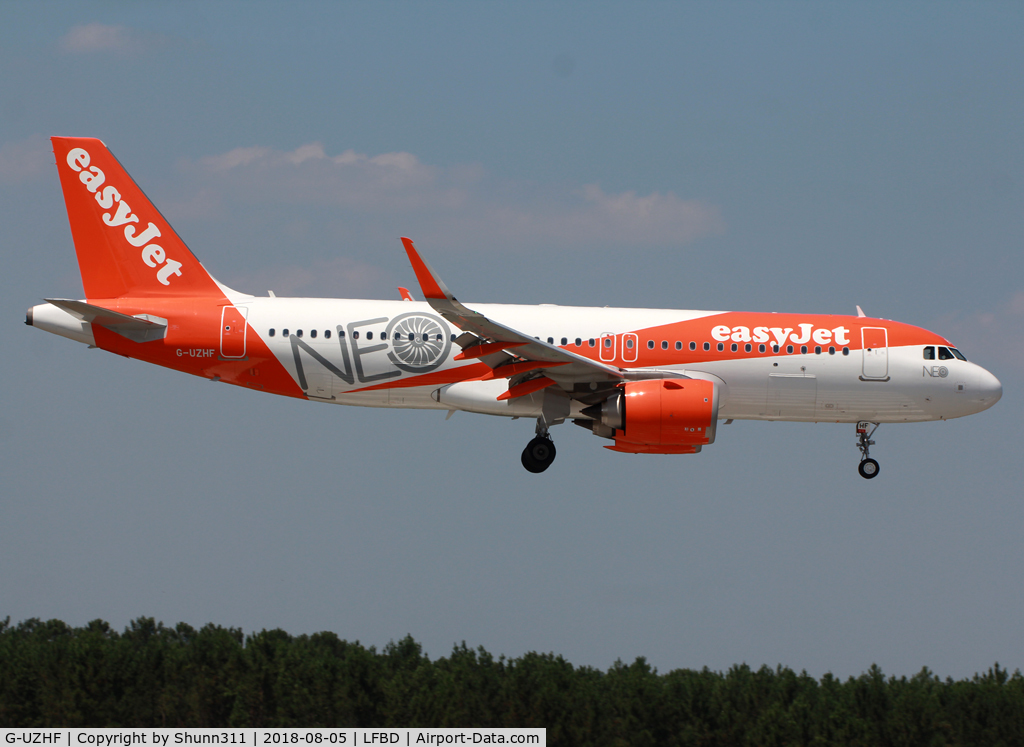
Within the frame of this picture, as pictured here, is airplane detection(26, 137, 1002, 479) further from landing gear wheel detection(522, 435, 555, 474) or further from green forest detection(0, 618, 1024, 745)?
green forest detection(0, 618, 1024, 745)

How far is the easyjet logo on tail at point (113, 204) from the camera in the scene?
31.1 m

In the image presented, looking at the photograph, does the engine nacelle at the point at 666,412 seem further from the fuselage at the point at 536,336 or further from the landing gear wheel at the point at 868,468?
the landing gear wheel at the point at 868,468

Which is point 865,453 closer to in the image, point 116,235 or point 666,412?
point 666,412

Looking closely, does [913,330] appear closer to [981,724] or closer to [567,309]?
[567,309]

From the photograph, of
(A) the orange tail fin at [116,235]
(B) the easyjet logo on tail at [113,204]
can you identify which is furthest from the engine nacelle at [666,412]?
(B) the easyjet logo on tail at [113,204]

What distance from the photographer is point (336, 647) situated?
236 feet

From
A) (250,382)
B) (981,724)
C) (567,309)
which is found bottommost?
(981,724)

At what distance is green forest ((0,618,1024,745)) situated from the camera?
48469 mm

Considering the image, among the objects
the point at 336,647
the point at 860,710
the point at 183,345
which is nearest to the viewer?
the point at 183,345

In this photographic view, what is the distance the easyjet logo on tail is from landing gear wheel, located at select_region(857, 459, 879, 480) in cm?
1954

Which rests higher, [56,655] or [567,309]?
[567,309]

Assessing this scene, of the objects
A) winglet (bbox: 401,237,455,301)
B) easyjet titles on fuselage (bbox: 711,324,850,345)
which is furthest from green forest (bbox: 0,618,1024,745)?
winglet (bbox: 401,237,455,301)


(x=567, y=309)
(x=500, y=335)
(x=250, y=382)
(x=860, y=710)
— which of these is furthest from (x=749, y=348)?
(x=860, y=710)

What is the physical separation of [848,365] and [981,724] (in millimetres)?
27642
